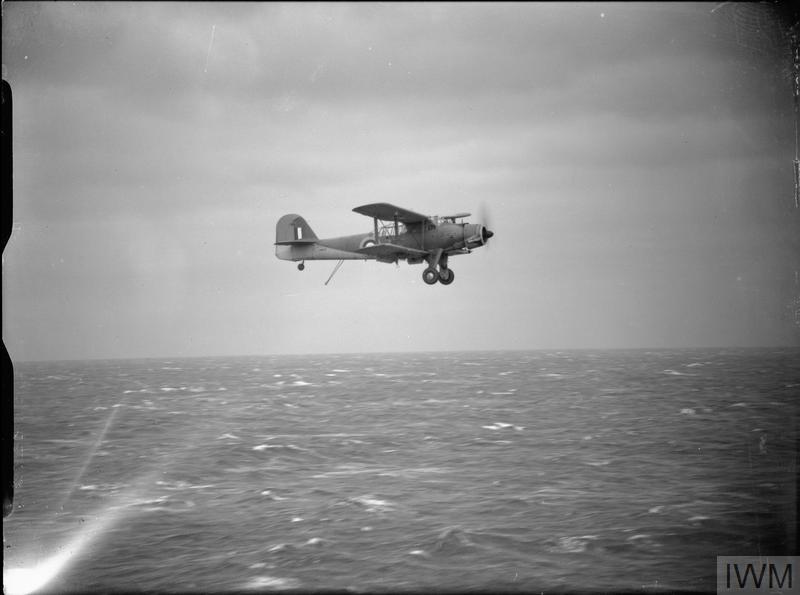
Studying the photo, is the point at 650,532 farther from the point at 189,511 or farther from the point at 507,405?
the point at 507,405

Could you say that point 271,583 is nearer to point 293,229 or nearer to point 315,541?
point 315,541

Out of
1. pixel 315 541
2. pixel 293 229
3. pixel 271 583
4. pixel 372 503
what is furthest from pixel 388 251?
pixel 372 503

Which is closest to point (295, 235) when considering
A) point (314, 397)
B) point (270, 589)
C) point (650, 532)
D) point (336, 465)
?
point (270, 589)

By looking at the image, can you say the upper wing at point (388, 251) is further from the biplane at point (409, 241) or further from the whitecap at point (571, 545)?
the whitecap at point (571, 545)

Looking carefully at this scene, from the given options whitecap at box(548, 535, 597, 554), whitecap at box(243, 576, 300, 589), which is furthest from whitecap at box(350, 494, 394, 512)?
whitecap at box(548, 535, 597, 554)

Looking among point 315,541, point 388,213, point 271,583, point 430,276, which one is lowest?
point 271,583
